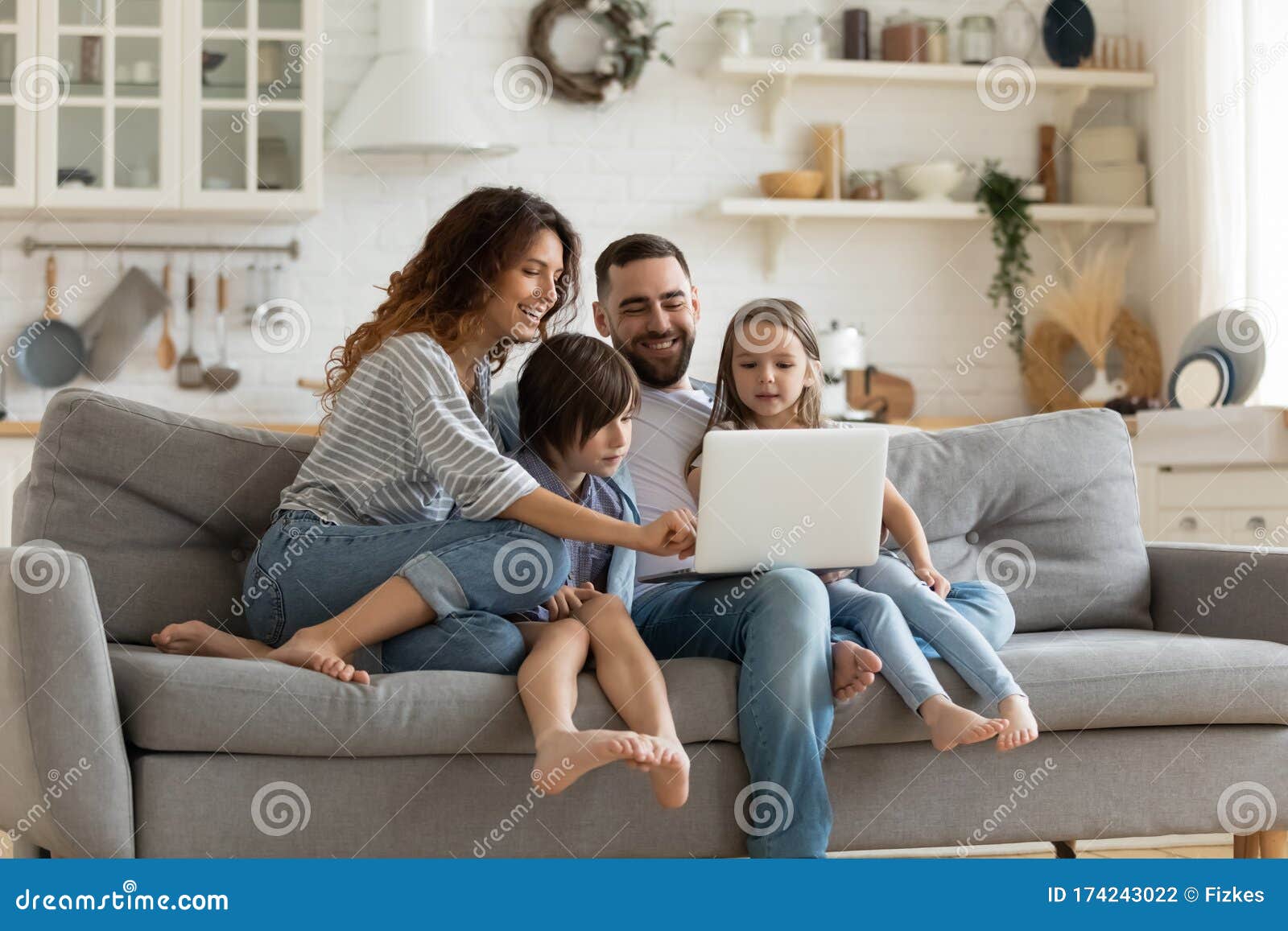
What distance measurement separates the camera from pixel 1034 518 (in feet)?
7.80

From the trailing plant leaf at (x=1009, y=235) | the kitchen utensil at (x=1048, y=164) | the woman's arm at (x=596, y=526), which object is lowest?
the woman's arm at (x=596, y=526)

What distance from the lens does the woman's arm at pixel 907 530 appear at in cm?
208

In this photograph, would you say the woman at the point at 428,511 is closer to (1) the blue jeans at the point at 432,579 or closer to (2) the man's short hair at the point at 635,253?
(1) the blue jeans at the point at 432,579

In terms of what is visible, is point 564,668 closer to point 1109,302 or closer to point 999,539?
point 999,539

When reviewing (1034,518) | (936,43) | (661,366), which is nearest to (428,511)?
(661,366)

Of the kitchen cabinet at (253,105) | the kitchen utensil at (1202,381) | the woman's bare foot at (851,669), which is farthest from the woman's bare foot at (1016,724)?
the kitchen cabinet at (253,105)

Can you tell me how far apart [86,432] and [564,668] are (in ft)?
2.73

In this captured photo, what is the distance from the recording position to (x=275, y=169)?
12.8ft

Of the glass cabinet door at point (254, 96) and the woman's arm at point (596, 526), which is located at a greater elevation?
the glass cabinet door at point (254, 96)

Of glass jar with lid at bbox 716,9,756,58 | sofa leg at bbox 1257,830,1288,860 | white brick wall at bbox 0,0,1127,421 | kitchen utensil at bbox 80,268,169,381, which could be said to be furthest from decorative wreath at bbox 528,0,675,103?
sofa leg at bbox 1257,830,1288,860

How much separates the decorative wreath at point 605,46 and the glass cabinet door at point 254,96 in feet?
2.26

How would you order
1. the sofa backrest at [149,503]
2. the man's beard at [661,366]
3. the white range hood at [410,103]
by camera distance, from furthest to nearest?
1. the white range hood at [410,103]
2. the man's beard at [661,366]
3. the sofa backrest at [149,503]

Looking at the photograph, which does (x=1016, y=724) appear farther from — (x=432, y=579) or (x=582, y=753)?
(x=432, y=579)

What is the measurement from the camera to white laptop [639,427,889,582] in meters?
1.73
